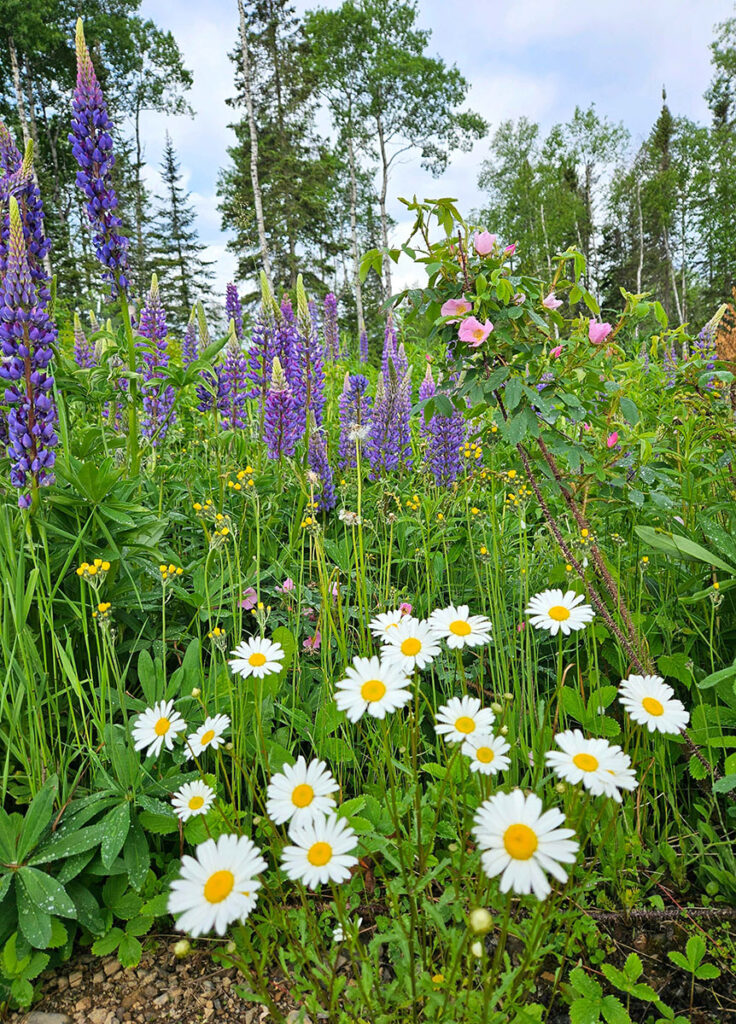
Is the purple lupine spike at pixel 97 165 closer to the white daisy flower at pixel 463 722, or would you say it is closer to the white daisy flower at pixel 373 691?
the white daisy flower at pixel 373 691

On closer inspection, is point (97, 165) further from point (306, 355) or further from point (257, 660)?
point (257, 660)

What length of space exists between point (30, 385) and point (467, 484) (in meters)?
1.60

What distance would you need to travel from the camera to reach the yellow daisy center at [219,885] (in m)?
0.61

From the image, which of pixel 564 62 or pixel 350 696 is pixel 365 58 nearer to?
pixel 350 696

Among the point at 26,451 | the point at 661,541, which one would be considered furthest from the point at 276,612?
the point at 661,541

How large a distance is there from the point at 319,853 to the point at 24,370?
4.87 ft

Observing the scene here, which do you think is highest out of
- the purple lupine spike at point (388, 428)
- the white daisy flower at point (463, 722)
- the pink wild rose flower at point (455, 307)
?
the purple lupine spike at point (388, 428)

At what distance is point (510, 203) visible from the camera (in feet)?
82.7

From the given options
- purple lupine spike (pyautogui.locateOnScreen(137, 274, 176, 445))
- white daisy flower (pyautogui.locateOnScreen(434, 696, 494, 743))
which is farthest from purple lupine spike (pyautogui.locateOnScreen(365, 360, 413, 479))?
white daisy flower (pyautogui.locateOnScreen(434, 696, 494, 743))

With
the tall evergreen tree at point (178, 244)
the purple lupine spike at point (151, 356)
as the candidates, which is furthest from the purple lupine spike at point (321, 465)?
the tall evergreen tree at point (178, 244)

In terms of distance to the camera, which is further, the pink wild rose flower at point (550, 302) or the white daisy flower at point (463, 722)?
the pink wild rose flower at point (550, 302)

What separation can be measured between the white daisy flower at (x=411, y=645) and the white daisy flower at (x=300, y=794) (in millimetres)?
192

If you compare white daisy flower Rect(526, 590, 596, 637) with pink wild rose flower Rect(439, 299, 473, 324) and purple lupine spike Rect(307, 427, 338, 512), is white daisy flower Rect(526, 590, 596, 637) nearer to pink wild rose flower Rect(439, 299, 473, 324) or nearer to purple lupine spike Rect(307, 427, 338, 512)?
pink wild rose flower Rect(439, 299, 473, 324)

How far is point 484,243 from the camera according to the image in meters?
1.45
